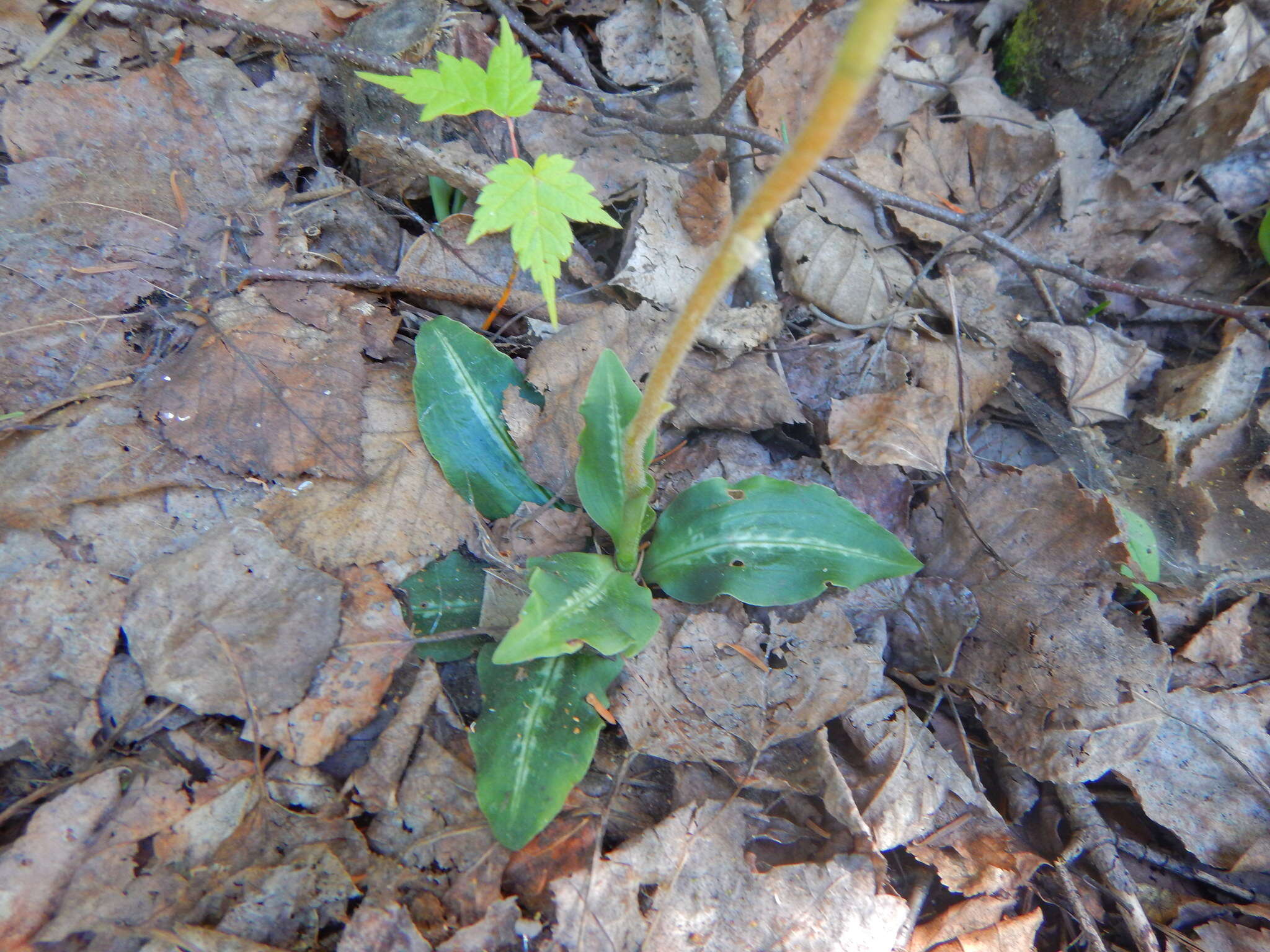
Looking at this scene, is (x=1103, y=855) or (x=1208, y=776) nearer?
(x=1103, y=855)

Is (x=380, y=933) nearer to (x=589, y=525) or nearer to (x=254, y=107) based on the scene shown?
(x=589, y=525)

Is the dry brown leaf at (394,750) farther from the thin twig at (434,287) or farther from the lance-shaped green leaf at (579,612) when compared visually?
the thin twig at (434,287)

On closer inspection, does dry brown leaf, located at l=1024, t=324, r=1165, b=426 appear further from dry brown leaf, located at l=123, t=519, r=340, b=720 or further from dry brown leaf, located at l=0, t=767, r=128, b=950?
dry brown leaf, located at l=0, t=767, r=128, b=950

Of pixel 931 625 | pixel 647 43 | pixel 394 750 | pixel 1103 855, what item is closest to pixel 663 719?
pixel 394 750

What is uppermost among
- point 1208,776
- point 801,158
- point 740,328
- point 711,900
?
point 801,158

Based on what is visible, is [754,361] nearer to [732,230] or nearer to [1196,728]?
[732,230]

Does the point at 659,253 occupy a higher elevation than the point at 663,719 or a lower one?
higher

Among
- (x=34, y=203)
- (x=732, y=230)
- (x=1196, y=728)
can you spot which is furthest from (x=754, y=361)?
(x=34, y=203)
